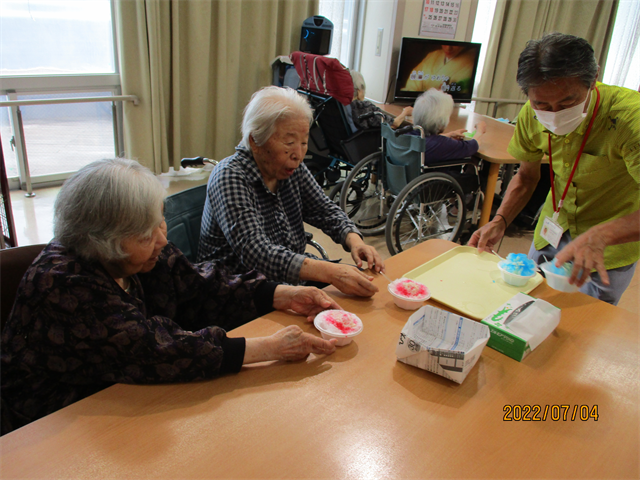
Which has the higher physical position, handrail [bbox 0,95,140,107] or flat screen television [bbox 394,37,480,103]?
flat screen television [bbox 394,37,480,103]

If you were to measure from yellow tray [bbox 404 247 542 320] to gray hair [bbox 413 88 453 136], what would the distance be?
163 centimetres

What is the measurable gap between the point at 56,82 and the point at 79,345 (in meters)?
3.25

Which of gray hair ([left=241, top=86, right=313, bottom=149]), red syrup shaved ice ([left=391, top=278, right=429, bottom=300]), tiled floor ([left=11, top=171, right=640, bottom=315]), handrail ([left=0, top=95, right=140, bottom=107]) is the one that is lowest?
tiled floor ([left=11, top=171, right=640, bottom=315])

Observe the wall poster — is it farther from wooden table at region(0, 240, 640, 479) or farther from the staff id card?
wooden table at region(0, 240, 640, 479)

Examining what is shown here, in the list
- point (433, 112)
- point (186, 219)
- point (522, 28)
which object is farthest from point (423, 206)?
point (522, 28)

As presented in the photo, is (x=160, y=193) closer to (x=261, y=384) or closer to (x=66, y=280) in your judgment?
(x=66, y=280)

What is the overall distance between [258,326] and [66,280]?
447 mm

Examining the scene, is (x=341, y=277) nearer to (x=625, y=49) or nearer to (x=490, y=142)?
(x=490, y=142)

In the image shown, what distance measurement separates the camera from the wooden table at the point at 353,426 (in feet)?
2.55

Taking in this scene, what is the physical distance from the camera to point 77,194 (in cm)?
91

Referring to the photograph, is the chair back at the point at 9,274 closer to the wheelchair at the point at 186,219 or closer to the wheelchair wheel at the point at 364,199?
the wheelchair at the point at 186,219

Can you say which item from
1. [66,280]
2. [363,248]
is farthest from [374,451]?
[363,248]
